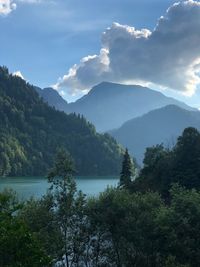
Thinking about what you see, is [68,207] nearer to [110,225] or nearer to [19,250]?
[110,225]

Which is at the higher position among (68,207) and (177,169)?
(177,169)

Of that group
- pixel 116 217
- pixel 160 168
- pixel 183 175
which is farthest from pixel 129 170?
pixel 116 217

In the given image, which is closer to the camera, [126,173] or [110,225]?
[110,225]

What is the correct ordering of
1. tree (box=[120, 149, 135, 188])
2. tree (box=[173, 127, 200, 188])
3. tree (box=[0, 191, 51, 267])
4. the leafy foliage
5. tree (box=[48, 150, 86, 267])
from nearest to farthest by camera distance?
1. tree (box=[0, 191, 51, 267])
2. tree (box=[48, 150, 86, 267])
3. tree (box=[173, 127, 200, 188])
4. the leafy foliage
5. tree (box=[120, 149, 135, 188])

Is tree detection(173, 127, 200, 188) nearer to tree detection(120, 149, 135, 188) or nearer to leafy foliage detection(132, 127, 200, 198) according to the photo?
leafy foliage detection(132, 127, 200, 198)

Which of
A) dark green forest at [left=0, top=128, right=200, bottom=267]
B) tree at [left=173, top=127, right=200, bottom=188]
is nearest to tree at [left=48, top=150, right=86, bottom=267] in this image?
dark green forest at [left=0, top=128, right=200, bottom=267]

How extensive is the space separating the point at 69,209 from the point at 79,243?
12.0 ft

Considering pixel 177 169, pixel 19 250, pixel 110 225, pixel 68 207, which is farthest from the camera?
pixel 177 169

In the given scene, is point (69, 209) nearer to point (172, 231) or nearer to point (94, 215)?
point (94, 215)

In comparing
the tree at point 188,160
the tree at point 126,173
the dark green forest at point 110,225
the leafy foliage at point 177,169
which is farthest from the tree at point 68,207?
the tree at point 126,173

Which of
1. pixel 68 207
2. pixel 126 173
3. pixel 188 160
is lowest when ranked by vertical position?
pixel 68 207

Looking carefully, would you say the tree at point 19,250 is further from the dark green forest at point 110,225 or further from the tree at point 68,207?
the tree at point 68,207

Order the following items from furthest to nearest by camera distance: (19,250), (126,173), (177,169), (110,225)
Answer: (126,173) < (177,169) < (110,225) < (19,250)

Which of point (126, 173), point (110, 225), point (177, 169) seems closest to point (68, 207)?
point (110, 225)
